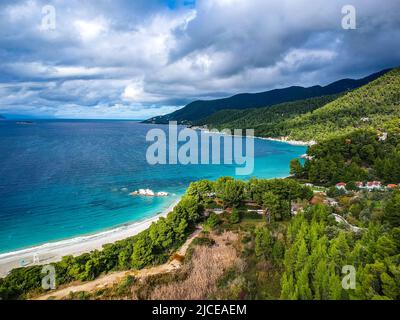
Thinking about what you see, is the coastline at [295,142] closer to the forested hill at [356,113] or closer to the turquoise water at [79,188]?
the forested hill at [356,113]

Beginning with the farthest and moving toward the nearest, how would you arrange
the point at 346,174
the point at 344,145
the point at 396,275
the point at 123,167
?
the point at 123,167 → the point at 344,145 → the point at 346,174 → the point at 396,275

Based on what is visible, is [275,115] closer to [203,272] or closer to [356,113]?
[356,113]

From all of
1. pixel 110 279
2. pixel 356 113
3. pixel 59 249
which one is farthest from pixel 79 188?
pixel 356 113

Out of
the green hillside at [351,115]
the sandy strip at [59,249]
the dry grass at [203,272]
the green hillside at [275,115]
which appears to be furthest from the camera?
the green hillside at [275,115]

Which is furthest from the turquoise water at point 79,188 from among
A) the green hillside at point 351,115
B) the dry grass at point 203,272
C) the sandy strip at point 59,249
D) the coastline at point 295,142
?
the green hillside at point 351,115
